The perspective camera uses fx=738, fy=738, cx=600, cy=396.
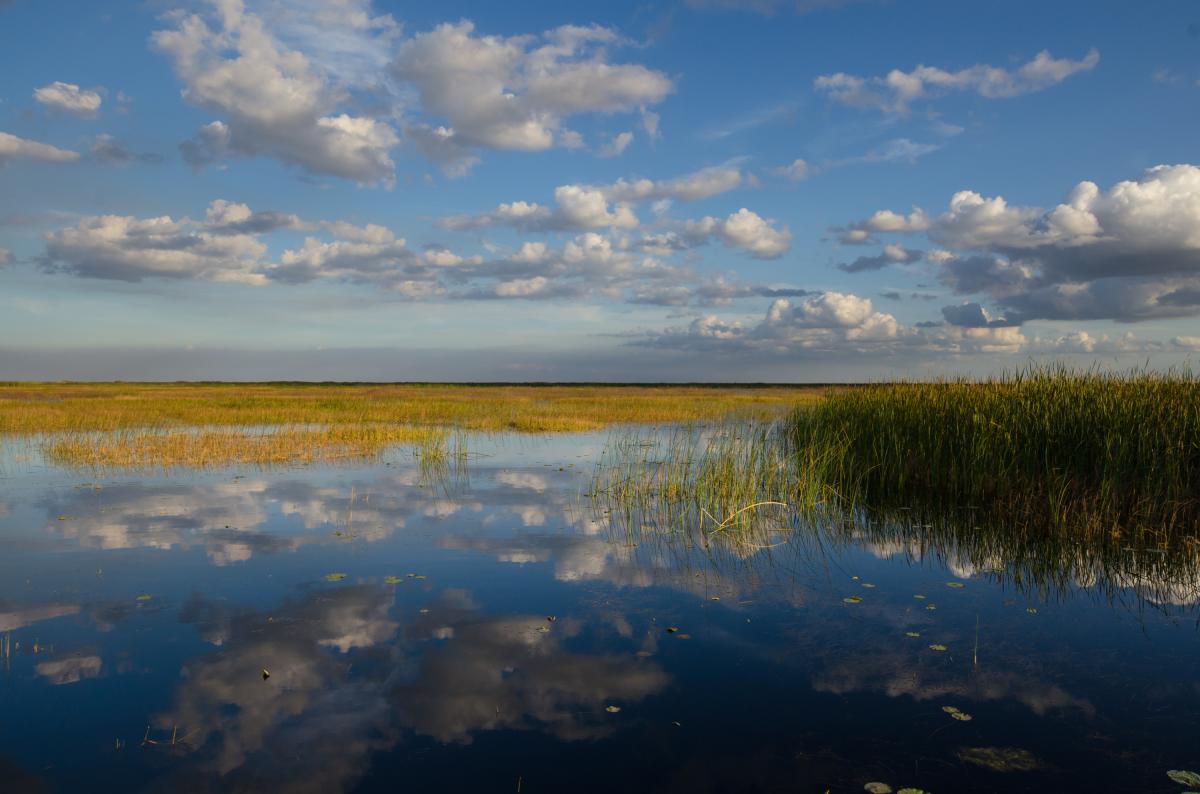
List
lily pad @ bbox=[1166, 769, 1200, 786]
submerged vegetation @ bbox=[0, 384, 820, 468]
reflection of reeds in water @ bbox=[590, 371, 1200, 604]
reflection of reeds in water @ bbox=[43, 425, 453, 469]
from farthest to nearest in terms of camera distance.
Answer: submerged vegetation @ bbox=[0, 384, 820, 468]
reflection of reeds in water @ bbox=[43, 425, 453, 469]
reflection of reeds in water @ bbox=[590, 371, 1200, 604]
lily pad @ bbox=[1166, 769, 1200, 786]

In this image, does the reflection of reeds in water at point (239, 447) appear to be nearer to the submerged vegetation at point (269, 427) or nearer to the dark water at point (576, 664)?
the submerged vegetation at point (269, 427)

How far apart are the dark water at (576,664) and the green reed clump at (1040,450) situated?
249cm

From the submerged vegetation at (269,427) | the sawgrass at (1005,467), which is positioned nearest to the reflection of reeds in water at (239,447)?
the submerged vegetation at (269,427)

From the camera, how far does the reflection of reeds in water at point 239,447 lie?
856 inches

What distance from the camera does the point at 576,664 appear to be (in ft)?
23.5

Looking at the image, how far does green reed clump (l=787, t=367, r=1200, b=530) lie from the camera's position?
1341cm

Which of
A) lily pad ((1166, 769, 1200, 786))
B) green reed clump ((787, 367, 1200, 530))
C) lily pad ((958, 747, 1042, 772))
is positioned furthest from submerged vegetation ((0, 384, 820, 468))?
lily pad ((1166, 769, 1200, 786))

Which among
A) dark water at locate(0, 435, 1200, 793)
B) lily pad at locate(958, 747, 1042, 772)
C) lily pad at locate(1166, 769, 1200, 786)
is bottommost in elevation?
lily pad at locate(1166, 769, 1200, 786)

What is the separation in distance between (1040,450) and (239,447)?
922 inches

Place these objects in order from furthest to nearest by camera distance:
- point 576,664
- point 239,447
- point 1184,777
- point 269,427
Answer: point 269,427, point 239,447, point 576,664, point 1184,777

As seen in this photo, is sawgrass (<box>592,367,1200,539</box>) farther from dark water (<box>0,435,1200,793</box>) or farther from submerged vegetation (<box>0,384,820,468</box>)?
submerged vegetation (<box>0,384,820,468</box>)

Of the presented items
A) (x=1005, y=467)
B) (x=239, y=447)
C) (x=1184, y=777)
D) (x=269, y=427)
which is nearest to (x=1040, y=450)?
(x=1005, y=467)

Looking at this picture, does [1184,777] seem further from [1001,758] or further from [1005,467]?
[1005,467]

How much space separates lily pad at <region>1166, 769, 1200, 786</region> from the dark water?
71mm
